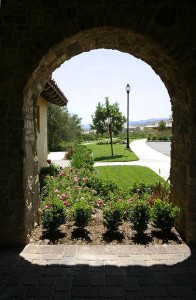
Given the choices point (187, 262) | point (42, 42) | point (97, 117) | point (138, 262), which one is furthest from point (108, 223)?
point (97, 117)

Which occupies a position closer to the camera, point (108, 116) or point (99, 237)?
point (99, 237)

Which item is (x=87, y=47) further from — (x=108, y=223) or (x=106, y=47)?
(x=108, y=223)

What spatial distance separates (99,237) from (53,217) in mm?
893

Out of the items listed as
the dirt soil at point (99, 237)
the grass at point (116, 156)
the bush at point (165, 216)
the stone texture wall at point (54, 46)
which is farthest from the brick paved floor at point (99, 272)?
the grass at point (116, 156)

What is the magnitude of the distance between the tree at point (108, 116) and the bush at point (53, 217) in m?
20.2

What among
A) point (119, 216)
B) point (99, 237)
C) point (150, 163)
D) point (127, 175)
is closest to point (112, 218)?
point (119, 216)

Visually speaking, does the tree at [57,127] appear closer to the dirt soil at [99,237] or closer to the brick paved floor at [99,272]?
the dirt soil at [99,237]

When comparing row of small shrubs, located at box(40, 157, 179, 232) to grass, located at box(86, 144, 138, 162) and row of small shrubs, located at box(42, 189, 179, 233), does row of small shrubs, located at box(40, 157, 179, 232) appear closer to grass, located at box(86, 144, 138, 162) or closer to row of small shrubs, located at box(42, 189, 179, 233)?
row of small shrubs, located at box(42, 189, 179, 233)

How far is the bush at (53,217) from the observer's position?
5191 millimetres

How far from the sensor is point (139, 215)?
17.0 ft

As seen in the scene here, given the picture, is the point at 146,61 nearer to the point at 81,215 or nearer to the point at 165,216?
the point at 165,216

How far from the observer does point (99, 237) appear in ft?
16.9

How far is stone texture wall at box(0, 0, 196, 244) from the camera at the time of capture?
442 centimetres

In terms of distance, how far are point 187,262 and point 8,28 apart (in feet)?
14.5
